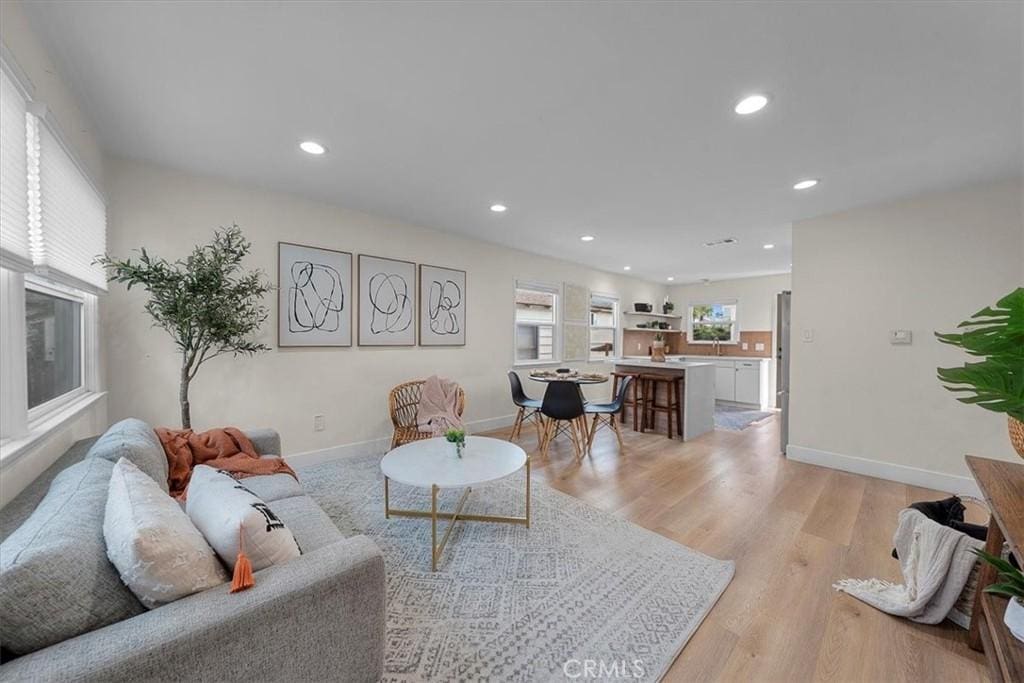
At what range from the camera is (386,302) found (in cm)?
367

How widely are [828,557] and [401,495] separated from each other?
103 inches

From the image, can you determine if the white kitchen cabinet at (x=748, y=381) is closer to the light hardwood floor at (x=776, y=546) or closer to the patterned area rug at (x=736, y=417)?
the patterned area rug at (x=736, y=417)

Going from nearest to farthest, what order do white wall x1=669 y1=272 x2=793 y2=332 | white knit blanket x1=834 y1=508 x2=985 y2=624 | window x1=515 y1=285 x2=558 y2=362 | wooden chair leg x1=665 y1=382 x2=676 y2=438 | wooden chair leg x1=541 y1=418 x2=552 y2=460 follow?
white knit blanket x1=834 y1=508 x2=985 y2=624, wooden chair leg x1=541 y1=418 x2=552 y2=460, wooden chair leg x1=665 y1=382 x2=676 y2=438, window x1=515 y1=285 x2=558 y2=362, white wall x1=669 y1=272 x2=793 y2=332

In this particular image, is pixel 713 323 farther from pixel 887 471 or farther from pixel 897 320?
pixel 887 471

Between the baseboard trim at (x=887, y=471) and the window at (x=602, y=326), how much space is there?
3161mm

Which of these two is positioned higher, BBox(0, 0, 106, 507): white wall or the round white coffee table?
BBox(0, 0, 106, 507): white wall

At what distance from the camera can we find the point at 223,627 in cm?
84

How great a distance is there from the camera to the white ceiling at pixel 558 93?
138 centimetres

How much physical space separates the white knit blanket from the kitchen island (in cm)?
256

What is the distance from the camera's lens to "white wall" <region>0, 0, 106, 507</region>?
4.12 feet

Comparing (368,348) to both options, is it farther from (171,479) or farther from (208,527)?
(208,527)

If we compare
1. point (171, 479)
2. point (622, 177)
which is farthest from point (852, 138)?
Answer: point (171, 479)

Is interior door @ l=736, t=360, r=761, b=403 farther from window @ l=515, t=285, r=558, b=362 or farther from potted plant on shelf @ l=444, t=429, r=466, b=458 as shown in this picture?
potted plant on shelf @ l=444, t=429, r=466, b=458

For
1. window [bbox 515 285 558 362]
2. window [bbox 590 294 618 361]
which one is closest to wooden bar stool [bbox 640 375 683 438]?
window [bbox 515 285 558 362]
